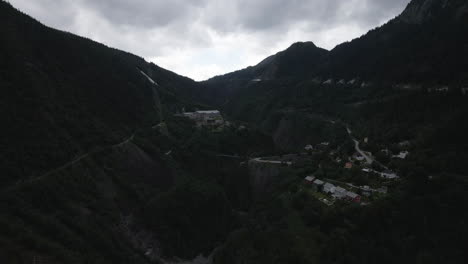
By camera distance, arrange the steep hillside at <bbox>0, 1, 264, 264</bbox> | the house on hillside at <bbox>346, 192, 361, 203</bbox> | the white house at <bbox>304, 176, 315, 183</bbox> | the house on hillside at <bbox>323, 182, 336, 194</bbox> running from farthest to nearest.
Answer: the white house at <bbox>304, 176, 315, 183</bbox>, the house on hillside at <bbox>323, 182, 336, 194</bbox>, the house on hillside at <bbox>346, 192, 361, 203</bbox>, the steep hillside at <bbox>0, 1, 264, 264</bbox>

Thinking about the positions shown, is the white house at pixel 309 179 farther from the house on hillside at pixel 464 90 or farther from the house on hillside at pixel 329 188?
the house on hillside at pixel 464 90

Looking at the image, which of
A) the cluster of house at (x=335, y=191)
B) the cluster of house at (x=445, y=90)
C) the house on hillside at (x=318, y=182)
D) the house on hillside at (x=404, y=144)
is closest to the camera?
the cluster of house at (x=335, y=191)

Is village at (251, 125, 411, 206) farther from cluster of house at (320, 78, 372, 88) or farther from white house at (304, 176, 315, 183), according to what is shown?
cluster of house at (320, 78, 372, 88)

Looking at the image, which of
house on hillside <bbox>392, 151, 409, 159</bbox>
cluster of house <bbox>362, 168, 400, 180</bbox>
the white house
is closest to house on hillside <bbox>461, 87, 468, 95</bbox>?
house on hillside <bbox>392, 151, 409, 159</bbox>

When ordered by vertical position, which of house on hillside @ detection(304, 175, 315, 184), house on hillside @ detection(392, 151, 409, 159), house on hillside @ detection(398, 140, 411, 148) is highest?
house on hillside @ detection(398, 140, 411, 148)

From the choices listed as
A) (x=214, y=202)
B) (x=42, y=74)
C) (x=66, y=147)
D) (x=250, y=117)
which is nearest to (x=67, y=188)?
(x=66, y=147)

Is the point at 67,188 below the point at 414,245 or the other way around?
the other way around

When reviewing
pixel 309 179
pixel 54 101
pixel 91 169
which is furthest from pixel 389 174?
pixel 54 101

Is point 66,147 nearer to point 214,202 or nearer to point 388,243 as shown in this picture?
point 214,202

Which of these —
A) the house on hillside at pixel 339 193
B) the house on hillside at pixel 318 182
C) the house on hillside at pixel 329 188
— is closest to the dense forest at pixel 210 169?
the house on hillside at pixel 329 188
